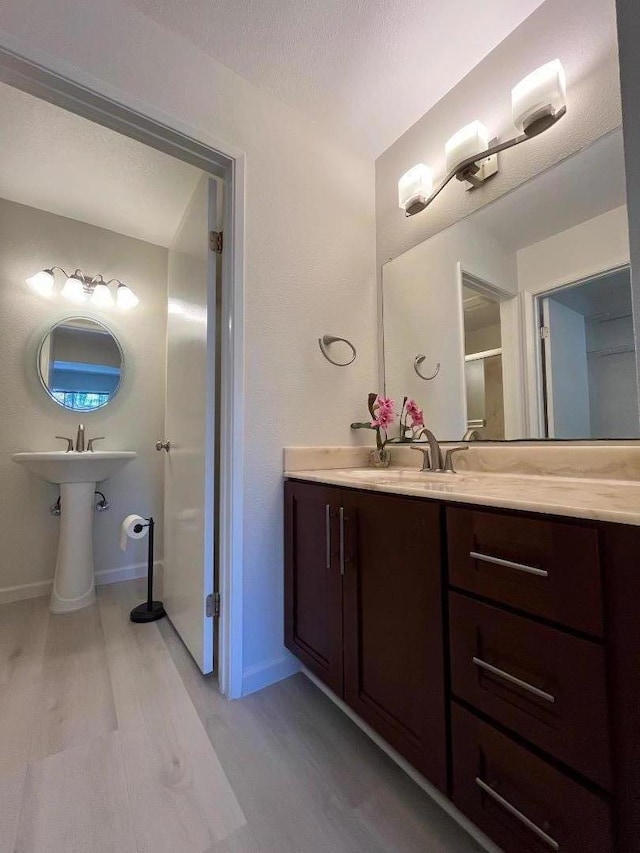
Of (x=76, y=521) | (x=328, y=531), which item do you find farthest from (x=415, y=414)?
(x=76, y=521)

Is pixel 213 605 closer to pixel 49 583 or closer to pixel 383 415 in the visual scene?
pixel 383 415

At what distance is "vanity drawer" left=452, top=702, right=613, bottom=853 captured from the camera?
0.54m

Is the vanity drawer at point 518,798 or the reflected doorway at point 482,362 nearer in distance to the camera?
the vanity drawer at point 518,798

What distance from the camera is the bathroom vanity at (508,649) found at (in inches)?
20.4

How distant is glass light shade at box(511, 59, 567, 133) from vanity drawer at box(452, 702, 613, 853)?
1.66 m

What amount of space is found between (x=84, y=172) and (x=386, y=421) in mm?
2022

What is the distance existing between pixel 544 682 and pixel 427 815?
0.57 metres

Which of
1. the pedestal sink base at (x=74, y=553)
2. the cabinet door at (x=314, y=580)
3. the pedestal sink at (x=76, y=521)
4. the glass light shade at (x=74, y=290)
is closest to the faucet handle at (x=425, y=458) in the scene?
the cabinet door at (x=314, y=580)

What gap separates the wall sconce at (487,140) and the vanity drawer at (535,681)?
144 cm

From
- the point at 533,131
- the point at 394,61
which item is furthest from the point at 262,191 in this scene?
the point at 533,131

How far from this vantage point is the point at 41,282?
6.87ft

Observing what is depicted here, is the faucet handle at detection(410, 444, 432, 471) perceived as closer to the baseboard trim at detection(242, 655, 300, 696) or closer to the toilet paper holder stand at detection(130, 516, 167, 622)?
the baseboard trim at detection(242, 655, 300, 696)

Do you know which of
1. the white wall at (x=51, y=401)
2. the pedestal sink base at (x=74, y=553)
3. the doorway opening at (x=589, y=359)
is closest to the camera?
the doorway opening at (x=589, y=359)

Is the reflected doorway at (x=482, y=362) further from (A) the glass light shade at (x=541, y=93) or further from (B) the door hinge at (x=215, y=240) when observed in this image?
(B) the door hinge at (x=215, y=240)
